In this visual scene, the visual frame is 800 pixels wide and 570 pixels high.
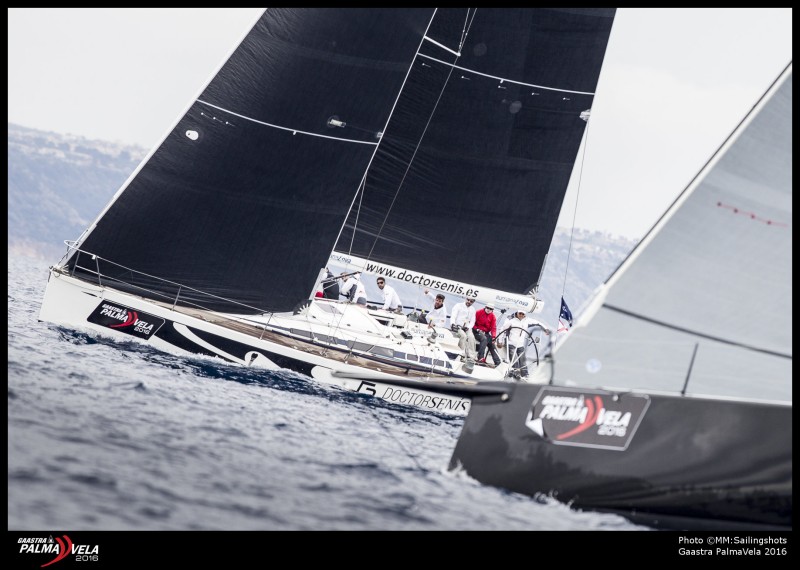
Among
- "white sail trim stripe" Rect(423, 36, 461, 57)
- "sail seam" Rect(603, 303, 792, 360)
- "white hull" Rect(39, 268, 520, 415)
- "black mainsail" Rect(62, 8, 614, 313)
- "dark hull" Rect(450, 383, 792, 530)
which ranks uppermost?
"white sail trim stripe" Rect(423, 36, 461, 57)

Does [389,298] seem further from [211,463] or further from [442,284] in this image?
[211,463]

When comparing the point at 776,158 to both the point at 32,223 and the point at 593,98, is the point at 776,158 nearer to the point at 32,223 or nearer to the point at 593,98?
the point at 593,98

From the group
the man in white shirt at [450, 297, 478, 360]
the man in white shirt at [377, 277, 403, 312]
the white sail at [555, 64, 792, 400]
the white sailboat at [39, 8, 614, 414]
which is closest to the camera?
the white sail at [555, 64, 792, 400]

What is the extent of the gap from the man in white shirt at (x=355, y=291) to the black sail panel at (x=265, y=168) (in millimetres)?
2699

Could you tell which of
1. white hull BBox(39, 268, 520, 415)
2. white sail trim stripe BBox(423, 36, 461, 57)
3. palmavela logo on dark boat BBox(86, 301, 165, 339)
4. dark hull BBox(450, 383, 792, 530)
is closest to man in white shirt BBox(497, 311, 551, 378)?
white hull BBox(39, 268, 520, 415)

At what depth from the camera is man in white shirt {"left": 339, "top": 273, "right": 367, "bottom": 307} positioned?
1872cm

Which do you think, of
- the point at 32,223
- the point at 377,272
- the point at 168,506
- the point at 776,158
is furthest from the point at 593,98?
the point at 32,223

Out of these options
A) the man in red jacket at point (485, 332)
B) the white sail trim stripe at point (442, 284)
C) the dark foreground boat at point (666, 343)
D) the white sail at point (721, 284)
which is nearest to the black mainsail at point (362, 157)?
the white sail trim stripe at point (442, 284)

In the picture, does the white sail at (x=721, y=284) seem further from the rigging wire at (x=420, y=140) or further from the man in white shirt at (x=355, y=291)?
the man in white shirt at (x=355, y=291)

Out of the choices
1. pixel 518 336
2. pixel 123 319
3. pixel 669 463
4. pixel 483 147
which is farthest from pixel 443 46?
pixel 669 463

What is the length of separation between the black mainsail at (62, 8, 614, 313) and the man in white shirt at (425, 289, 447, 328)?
0.56 m

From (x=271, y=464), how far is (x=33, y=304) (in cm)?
1672

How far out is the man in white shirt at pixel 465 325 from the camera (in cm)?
1725

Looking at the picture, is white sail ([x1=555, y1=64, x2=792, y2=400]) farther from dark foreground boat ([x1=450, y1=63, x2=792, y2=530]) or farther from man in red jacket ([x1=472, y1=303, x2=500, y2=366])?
man in red jacket ([x1=472, y1=303, x2=500, y2=366])
